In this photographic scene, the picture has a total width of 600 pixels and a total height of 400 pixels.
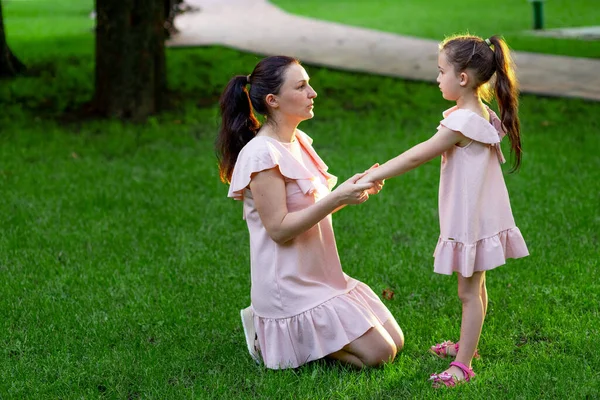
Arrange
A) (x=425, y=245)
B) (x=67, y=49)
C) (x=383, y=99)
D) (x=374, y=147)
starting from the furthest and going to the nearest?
(x=67, y=49)
(x=383, y=99)
(x=374, y=147)
(x=425, y=245)

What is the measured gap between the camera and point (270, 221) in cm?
403

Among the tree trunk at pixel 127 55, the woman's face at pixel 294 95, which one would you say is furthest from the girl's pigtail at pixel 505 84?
the tree trunk at pixel 127 55

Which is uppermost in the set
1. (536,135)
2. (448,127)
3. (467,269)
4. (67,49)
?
(448,127)

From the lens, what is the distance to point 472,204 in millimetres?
3842

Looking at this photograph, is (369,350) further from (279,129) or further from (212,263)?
(212,263)

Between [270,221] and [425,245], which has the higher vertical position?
[270,221]

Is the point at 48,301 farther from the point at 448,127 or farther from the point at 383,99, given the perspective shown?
the point at 383,99

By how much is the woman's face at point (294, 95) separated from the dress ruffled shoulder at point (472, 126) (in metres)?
0.63

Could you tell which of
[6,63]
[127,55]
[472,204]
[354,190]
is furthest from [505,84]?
[6,63]

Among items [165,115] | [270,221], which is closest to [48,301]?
[270,221]

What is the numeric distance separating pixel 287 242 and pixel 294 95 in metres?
0.66

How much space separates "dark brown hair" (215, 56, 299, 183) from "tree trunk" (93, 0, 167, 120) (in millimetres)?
6020

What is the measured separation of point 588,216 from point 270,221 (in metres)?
3.19

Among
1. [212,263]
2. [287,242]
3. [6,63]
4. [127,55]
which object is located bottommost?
[6,63]
